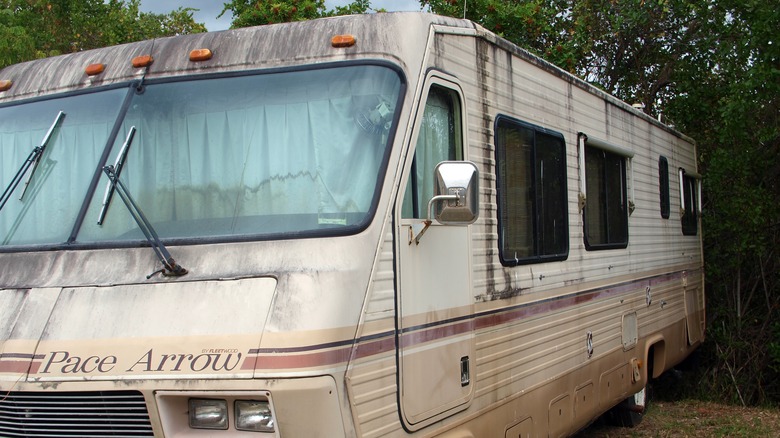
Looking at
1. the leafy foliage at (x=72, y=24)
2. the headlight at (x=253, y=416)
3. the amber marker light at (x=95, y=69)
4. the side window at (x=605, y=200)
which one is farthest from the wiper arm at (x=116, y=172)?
the leafy foliage at (x=72, y=24)

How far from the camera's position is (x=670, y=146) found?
403 inches

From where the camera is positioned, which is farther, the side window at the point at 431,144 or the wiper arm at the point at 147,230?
the side window at the point at 431,144

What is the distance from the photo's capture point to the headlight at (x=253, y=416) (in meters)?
3.69

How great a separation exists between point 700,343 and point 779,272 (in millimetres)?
1604

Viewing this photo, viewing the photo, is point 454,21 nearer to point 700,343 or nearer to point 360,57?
point 360,57

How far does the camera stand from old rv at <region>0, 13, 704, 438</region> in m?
3.76

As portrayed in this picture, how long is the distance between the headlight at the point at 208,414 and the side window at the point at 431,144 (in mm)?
1306

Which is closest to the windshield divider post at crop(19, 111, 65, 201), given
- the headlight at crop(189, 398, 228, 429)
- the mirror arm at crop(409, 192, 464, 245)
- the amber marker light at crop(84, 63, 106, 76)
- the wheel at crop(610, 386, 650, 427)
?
the amber marker light at crop(84, 63, 106, 76)

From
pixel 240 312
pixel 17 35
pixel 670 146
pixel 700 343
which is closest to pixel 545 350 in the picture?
pixel 240 312

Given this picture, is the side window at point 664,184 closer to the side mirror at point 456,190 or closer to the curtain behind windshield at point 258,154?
the side mirror at point 456,190

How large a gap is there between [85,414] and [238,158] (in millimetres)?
1380

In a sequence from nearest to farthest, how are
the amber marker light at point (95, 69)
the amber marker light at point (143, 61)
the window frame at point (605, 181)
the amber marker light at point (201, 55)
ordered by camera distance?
the amber marker light at point (201, 55) < the amber marker light at point (143, 61) < the amber marker light at point (95, 69) < the window frame at point (605, 181)

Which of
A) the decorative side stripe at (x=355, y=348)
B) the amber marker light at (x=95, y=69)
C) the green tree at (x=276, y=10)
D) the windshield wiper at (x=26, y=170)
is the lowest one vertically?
the decorative side stripe at (x=355, y=348)

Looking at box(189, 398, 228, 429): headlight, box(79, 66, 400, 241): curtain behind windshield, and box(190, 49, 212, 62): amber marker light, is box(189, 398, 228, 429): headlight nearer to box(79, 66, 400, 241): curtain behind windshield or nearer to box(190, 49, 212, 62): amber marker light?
box(79, 66, 400, 241): curtain behind windshield
